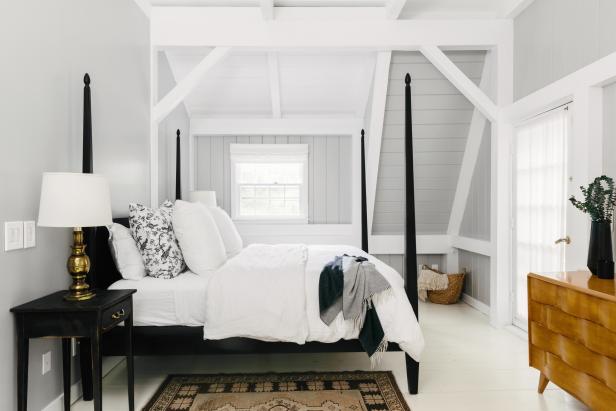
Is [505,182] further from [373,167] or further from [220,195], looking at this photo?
[220,195]

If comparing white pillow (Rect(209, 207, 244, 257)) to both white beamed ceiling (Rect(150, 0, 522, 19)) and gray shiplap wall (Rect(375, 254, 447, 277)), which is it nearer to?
white beamed ceiling (Rect(150, 0, 522, 19))

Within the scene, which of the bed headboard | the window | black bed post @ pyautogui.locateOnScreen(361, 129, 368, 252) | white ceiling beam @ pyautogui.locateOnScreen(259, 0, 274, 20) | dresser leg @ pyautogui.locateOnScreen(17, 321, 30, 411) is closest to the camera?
dresser leg @ pyautogui.locateOnScreen(17, 321, 30, 411)

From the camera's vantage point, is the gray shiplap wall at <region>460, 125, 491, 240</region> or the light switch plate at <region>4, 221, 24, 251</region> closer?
the light switch plate at <region>4, 221, 24, 251</region>

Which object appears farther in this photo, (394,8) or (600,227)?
(394,8)

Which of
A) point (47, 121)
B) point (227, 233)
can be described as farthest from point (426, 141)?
point (47, 121)

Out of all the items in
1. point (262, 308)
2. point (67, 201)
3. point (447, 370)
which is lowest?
point (447, 370)

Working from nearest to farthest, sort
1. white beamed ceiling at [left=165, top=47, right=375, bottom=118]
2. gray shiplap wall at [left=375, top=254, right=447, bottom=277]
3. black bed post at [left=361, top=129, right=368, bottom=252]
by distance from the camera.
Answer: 1. black bed post at [left=361, top=129, right=368, bottom=252]
2. white beamed ceiling at [left=165, top=47, right=375, bottom=118]
3. gray shiplap wall at [left=375, top=254, right=447, bottom=277]

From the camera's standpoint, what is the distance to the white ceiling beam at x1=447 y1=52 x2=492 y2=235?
171 inches

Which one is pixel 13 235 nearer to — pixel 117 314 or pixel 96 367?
pixel 117 314

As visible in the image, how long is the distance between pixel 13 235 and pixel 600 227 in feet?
9.89

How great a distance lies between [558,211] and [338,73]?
272cm

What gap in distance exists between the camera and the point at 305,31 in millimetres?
3986

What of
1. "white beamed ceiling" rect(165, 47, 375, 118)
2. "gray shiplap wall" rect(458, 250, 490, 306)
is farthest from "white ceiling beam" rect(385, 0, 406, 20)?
"gray shiplap wall" rect(458, 250, 490, 306)

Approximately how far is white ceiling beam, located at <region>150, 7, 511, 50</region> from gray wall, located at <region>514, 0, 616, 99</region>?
13.0 inches
